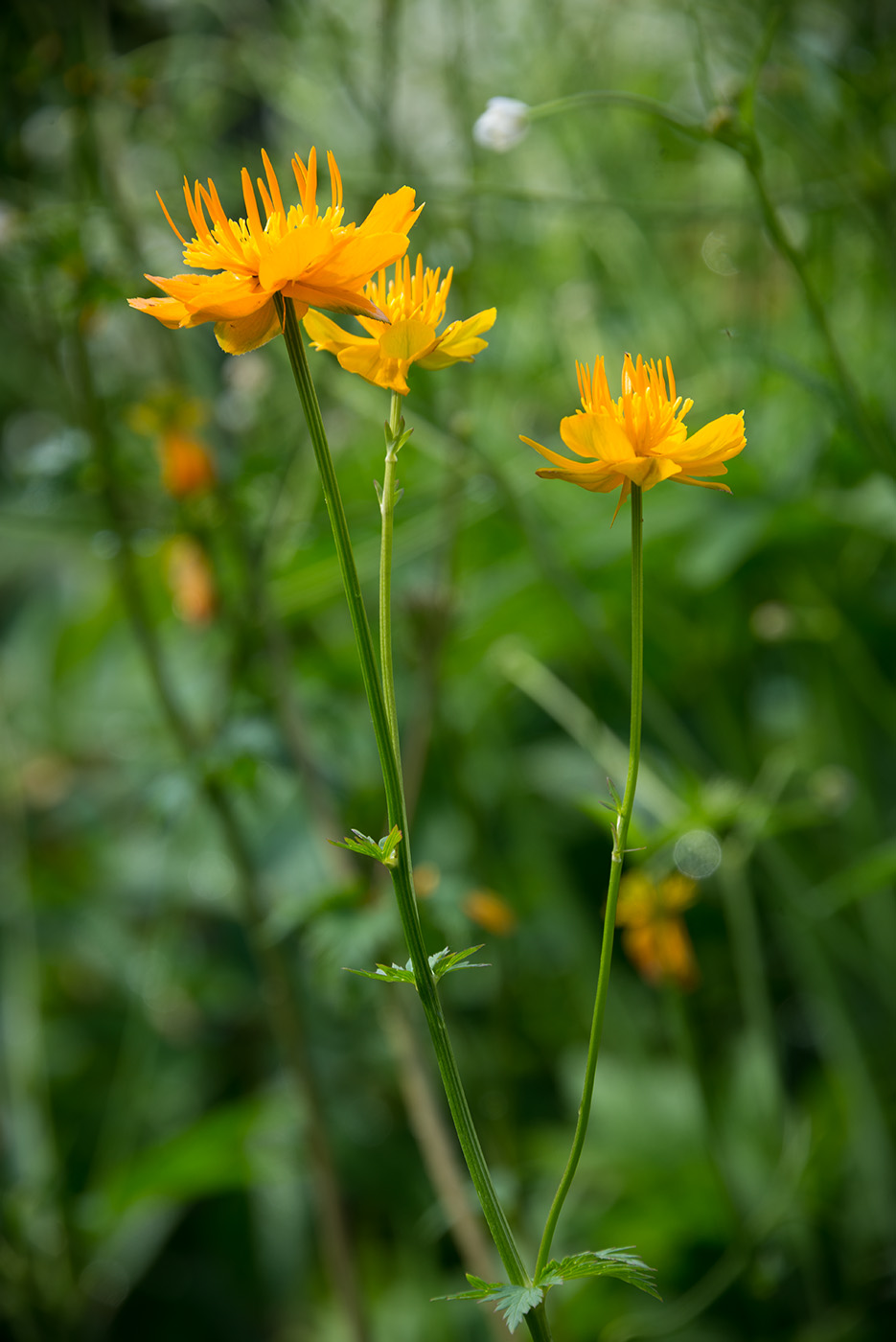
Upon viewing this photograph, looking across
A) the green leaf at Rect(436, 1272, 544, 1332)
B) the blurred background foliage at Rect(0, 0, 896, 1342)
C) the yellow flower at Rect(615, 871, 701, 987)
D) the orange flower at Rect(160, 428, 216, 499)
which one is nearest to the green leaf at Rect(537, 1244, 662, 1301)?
the green leaf at Rect(436, 1272, 544, 1332)

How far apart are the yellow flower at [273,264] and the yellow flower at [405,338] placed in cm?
1

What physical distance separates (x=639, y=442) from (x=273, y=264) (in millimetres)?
74

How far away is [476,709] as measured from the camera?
0.81m

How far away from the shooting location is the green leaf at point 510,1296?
0.20 metres

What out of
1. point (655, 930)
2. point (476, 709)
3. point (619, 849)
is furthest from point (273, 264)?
point (476, 709)

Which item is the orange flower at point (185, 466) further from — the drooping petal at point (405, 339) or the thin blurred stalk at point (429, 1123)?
the drooping petal at point (405, 339)

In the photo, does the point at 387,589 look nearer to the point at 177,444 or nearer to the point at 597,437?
the point at 597,437

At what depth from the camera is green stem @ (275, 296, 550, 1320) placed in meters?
0.20

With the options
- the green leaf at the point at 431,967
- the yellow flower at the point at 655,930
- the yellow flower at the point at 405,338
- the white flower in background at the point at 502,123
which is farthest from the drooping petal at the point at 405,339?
the yellow flower at the point at 655,930

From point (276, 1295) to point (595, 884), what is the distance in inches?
16.7

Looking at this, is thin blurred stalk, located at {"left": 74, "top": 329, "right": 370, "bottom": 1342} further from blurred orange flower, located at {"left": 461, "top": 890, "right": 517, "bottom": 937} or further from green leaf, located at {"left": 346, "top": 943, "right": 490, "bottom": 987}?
green leaf, located at {"left": 346, "top": 943, "right": 490, "bottom": 987}

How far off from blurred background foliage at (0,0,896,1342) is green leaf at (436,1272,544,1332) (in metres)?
0.12

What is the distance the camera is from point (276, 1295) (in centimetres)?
87

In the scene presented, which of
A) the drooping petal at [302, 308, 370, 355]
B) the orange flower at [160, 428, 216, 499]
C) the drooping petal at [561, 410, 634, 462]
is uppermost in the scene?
the drooping petal at [302, 308, 370, 355]
